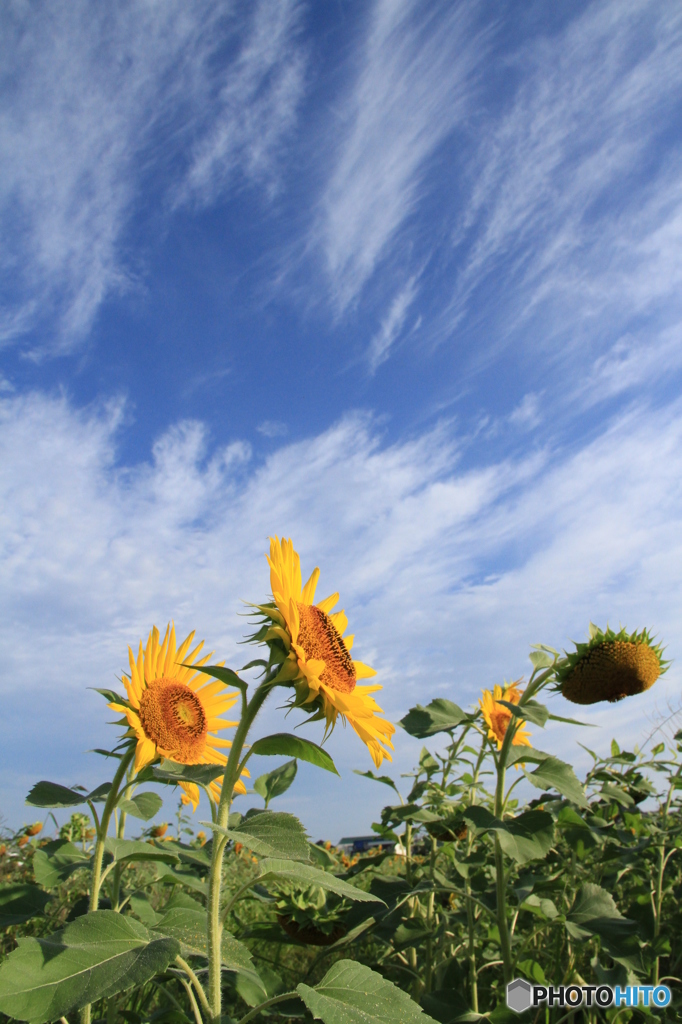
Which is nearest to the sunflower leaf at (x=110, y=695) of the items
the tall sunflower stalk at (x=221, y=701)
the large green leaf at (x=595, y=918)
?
the tall sunflower stalk at (x=221, y=701)

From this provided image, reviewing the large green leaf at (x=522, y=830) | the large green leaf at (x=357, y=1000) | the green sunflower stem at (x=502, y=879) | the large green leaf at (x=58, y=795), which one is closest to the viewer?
the large green leaf at (x=357, y=1000)

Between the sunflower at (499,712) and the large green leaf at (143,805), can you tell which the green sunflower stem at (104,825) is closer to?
the large green leaf at (143,805)

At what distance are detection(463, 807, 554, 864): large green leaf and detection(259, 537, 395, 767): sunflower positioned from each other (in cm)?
80

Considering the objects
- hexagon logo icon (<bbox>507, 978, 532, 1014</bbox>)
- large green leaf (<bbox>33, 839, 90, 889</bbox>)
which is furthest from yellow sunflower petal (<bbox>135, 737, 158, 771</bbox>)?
hexagon logo icon (<bbox>507, 978, 532, 1014</bbox>)

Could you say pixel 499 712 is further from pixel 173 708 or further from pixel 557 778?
pixel 173 708

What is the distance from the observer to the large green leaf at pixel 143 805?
2.27 meters

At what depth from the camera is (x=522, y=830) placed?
2.83m

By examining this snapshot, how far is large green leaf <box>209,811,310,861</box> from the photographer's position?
145 cm

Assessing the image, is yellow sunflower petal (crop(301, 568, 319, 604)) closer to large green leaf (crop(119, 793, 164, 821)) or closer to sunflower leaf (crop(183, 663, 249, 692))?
sunflower leaf (crop(183, 663, 249, 692))

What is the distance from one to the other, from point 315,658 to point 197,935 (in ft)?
2.72

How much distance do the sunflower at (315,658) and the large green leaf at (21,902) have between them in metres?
1.46

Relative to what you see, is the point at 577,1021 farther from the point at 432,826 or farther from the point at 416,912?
the point at 432,826

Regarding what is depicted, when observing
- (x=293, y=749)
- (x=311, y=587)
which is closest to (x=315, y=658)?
(x=293, y=749)

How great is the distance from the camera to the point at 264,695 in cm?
175
